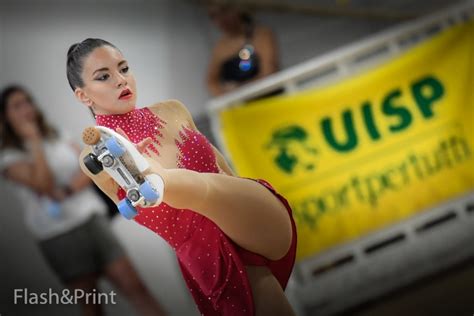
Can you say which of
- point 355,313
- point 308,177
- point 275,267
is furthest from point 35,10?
point 355,313

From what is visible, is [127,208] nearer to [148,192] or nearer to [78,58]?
[148,192]

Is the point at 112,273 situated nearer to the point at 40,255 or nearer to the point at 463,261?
the point at 40,255

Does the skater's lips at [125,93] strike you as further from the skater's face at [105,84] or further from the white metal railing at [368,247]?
the white metal railing at [368,247]

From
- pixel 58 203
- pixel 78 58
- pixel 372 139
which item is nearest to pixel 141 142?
pixel 78 58

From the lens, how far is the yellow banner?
95.9 inches

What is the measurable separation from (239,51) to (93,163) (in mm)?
1413

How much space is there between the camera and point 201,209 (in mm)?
1157

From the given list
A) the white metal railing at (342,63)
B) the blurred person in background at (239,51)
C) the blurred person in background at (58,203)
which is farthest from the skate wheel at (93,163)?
the blurred person in background at (239,51)

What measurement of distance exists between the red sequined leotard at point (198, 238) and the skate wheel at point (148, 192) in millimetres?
107

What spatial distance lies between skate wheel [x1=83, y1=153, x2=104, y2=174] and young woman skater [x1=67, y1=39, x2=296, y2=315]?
0.20 ft

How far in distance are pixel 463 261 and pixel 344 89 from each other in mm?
718

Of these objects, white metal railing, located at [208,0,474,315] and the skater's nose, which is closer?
the skater's nose

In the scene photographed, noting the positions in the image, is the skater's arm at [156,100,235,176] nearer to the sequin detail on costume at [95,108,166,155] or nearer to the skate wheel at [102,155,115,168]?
the sequin detail on costume at [95,108,166,155]

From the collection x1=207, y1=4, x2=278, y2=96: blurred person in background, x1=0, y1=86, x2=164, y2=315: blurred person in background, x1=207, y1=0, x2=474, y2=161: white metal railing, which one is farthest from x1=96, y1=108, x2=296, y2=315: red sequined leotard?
x1=207, y1=4, x2=278, y2=96: blurred person in background
